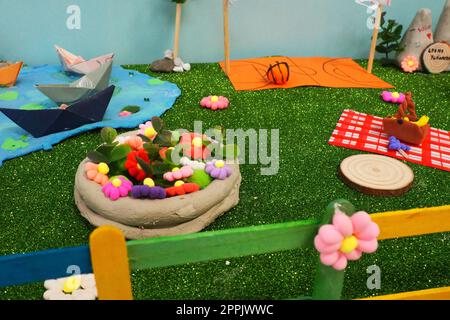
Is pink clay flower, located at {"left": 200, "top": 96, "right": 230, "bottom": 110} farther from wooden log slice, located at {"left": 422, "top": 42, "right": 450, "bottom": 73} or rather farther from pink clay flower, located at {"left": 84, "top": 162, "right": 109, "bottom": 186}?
wooden log slice, located at {"left": 422, "top": 42, "right": 450, "bottom": 73}

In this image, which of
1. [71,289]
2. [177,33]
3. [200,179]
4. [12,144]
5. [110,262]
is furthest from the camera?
[177,33]

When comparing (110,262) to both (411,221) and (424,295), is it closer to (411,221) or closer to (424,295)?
(411,221)

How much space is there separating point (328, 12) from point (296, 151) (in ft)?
5.07

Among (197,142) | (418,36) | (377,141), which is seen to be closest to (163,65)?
(197,142)

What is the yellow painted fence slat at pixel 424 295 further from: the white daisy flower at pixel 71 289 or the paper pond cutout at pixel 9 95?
the paper pond cutout at pixel 9 95

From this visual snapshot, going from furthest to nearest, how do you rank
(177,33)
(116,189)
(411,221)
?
(177,33), (116,189), (411,221)

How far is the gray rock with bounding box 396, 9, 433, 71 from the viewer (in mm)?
2949

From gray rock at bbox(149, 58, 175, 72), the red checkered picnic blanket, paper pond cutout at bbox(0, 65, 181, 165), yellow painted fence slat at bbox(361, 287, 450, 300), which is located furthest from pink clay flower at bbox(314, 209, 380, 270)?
gray rock at bbox(149, 58, 175, 72)

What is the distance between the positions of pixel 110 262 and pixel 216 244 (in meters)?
0.21

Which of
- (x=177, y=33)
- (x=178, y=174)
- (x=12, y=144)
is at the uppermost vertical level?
(x=177, y=33)

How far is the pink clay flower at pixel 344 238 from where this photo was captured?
826mm

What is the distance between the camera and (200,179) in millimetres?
1592

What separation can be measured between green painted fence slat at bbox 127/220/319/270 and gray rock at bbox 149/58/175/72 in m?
2.22
